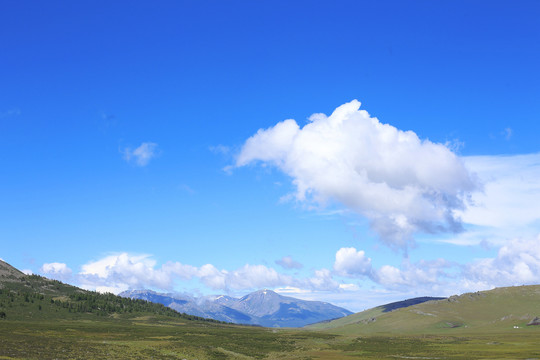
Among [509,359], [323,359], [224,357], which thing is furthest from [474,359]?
[224,357]

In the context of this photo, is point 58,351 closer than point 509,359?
Yes

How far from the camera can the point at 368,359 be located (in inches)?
4220

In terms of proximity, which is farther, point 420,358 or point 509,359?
point 420,358

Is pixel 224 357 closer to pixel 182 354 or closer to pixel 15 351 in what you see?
pixel 182 354

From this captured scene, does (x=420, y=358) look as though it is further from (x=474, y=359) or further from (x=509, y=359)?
(x=509, y=359)

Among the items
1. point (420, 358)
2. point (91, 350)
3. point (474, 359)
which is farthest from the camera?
point (420, 358)

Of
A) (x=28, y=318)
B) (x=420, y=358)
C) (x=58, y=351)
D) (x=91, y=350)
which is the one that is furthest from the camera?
(x=28, y=318)

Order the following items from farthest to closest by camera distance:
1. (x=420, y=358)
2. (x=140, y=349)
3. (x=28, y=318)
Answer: (x=28, y=318), (x=420, y=358), (x=140, y=349)

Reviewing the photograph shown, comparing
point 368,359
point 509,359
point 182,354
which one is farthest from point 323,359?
point 509,359

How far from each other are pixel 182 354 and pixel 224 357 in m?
10.5

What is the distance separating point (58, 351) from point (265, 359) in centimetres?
4745

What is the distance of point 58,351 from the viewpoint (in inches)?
3063

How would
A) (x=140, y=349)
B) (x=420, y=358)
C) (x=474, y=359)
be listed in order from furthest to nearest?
(x=420, y=358) → (x=474, y=359) → (x=140, y=349)

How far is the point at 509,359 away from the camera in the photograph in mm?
99625
